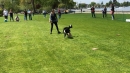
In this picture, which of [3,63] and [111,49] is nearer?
[3,63]

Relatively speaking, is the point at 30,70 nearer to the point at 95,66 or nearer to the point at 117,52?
the point at 95,66

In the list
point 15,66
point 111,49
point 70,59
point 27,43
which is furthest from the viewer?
point 27,43

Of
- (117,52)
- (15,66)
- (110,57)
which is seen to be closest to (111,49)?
(117,52)

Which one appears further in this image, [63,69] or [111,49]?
[111,49]

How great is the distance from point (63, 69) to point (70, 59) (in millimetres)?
1586

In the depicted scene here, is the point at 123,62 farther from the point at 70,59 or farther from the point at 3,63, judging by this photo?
the point at 3,63

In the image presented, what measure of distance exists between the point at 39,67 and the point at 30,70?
0.48 metres

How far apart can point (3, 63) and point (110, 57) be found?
15.4 ft

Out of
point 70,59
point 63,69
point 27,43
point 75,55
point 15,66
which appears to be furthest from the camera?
point 27,43

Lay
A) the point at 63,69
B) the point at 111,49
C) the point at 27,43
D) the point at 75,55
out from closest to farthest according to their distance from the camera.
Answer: the point at 63,69 < the point at 75,55 < the point at 111,49 < the point at 27,43

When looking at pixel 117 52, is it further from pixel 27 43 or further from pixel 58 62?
pixel 27 43

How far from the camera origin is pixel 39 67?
1016 cm

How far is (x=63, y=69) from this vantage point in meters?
9.70

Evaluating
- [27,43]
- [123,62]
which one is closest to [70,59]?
[123,62]
